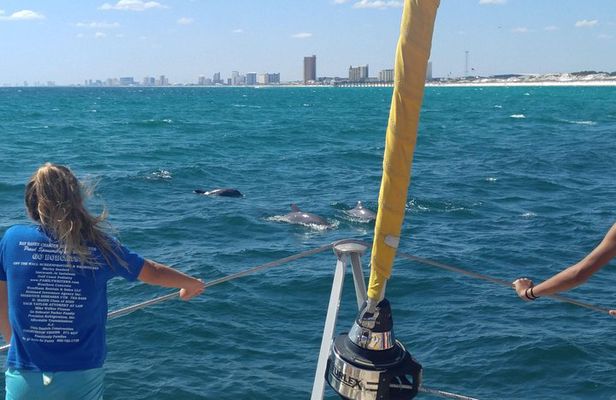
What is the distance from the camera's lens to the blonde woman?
3.50m

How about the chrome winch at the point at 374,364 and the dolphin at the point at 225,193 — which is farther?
the dolphin at the point at 225,193

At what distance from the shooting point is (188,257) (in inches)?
691

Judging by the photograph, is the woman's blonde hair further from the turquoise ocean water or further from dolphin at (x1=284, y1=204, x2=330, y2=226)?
dolphin at (x1=284, y1=204, x2=330, y2=226)

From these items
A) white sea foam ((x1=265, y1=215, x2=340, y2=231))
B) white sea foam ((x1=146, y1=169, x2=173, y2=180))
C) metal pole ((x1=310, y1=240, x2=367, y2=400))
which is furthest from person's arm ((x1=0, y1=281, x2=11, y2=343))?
white sea foam ((x1=146, y1=169, x2=173, y2=180))

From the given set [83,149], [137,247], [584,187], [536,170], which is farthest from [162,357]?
[83,149]

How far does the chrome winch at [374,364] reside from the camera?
3355mm

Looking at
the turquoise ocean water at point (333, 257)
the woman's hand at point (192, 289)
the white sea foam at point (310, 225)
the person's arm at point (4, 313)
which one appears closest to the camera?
the person's arm at point (4, 313)

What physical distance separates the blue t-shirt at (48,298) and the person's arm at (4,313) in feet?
0.61

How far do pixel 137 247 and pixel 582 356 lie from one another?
1089 cm

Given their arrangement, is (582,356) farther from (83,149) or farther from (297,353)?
(83,149)

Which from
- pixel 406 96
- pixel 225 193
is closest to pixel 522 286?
pixel 406 96

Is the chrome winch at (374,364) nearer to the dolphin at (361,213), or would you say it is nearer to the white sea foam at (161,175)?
the dolphin at (361,213)

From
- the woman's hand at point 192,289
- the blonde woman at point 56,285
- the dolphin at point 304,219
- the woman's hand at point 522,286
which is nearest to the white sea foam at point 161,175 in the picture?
the dolphin at point 304,219

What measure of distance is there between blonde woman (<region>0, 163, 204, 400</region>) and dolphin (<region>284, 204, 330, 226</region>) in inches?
703
